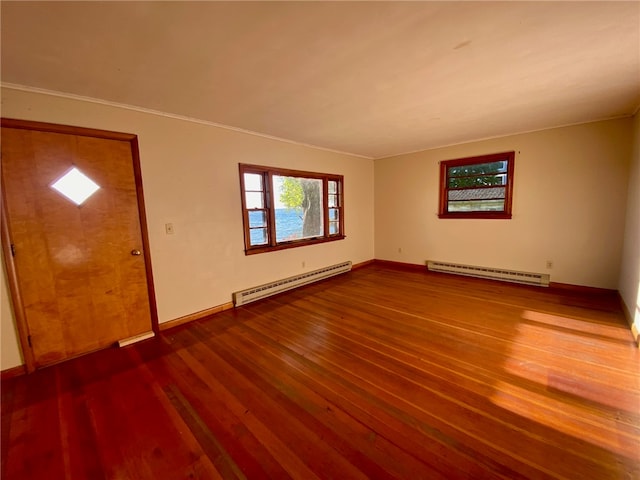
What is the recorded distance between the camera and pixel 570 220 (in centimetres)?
375

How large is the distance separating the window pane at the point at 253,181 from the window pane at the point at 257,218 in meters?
0.35

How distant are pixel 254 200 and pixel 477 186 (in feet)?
12.4

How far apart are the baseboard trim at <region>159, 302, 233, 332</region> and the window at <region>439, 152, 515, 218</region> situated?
4116 millimetres

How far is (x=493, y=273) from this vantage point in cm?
441

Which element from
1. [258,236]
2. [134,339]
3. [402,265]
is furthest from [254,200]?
[402,265]

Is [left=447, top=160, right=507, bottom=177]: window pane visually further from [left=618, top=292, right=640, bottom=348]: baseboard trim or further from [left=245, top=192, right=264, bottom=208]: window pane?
[left=245, top=192, right=264, bottom=208]: window pane

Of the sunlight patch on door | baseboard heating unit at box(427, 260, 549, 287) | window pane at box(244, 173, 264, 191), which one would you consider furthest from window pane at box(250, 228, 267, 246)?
baseboard heating unit at box(427, 260, 549, 287)

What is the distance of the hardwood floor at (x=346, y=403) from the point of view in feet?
4.54

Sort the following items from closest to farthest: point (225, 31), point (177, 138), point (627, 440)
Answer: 1. point (627, 440)
2. point (225, 31)
3. point (177, 138)

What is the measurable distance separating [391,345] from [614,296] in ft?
11.4

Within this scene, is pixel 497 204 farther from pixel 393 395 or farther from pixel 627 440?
pixel 393 395

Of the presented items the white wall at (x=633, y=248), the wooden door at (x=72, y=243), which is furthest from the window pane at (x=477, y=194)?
the wooden door at (x=72, y=243)

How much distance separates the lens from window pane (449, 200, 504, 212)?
433 cm

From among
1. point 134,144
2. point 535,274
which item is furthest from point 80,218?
point 535,274
